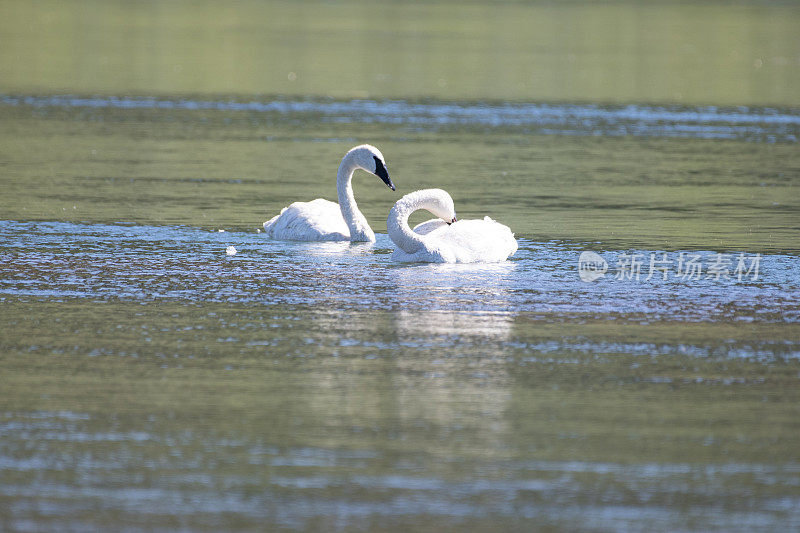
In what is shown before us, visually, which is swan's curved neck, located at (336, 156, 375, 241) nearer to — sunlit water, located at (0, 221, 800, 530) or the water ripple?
sunlit water, located at (0, 221, 800, 530)

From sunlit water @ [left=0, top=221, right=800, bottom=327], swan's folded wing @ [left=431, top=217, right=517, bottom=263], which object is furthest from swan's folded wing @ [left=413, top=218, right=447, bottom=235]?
swan's folded wing @ [left=431, top=217, right=517, bottom=263]

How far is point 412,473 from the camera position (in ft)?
22.1

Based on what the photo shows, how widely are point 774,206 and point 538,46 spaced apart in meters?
32.5

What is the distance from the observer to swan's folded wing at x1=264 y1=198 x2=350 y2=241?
1419cm

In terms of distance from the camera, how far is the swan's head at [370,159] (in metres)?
15.0

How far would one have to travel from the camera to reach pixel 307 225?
14.2 m

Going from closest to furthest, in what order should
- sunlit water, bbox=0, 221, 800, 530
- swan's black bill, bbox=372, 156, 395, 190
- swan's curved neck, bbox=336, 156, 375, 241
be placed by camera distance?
sunlit water, bbox=0, 221, 800, 530
swan's curved neck, bbox=336, 156, 375, 241
swan's black bill, bbox=372, 156, 395, 190

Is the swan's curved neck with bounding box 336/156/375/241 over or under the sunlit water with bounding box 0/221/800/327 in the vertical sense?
over

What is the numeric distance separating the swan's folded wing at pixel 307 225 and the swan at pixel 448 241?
1.19 metres

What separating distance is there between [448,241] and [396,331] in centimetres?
340

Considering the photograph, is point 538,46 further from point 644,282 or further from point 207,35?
point 644,282

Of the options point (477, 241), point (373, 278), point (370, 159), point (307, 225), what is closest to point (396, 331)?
point (373, 278)

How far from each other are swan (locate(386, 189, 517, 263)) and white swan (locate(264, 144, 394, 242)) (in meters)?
1.16

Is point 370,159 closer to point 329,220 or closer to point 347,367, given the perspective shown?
point 329,220
